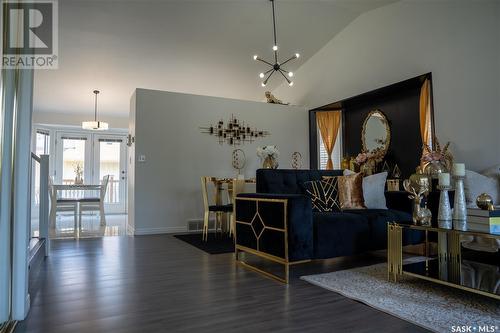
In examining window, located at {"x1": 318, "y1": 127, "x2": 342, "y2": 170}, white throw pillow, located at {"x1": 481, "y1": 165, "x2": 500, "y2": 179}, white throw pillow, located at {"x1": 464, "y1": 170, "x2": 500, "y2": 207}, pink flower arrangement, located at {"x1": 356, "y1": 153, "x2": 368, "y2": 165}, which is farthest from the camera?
window, located at {"x1": 318, "y1": 127, "x2": 342, "y2": 170}

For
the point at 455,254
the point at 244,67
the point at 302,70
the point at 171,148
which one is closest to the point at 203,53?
the point at 244,67

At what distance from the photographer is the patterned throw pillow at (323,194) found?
350cm

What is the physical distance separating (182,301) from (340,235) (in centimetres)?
139

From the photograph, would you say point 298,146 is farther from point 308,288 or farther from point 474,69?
point 308,288

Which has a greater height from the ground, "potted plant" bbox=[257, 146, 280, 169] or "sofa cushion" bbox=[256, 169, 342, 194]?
"potted plant" bbox=[257, 146, 280, 169]

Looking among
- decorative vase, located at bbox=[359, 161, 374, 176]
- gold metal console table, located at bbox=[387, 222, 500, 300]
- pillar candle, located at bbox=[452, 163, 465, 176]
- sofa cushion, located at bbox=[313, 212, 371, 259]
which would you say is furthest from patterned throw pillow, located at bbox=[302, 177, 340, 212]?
decorative vase, located at bbox=[359, 161, 374, 176]

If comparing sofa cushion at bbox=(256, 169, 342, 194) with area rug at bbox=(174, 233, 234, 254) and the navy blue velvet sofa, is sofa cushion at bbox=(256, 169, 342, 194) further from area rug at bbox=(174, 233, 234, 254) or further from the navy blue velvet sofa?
area rug at bbox=(174, 233, 234, 254)

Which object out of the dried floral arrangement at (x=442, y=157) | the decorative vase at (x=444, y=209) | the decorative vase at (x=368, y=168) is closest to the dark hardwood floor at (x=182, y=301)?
the decorative vase at (x=444, y=209)

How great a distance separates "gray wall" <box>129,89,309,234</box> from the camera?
5.38 metres

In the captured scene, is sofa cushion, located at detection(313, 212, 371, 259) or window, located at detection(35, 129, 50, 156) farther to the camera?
window, located at detection(35, 129, 50, 156)

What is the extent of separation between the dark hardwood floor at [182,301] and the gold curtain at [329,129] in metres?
3.58

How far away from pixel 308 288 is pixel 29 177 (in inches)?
78.3

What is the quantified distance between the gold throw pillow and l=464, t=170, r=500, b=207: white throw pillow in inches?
45.0

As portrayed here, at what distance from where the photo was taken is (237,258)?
3.34 m
